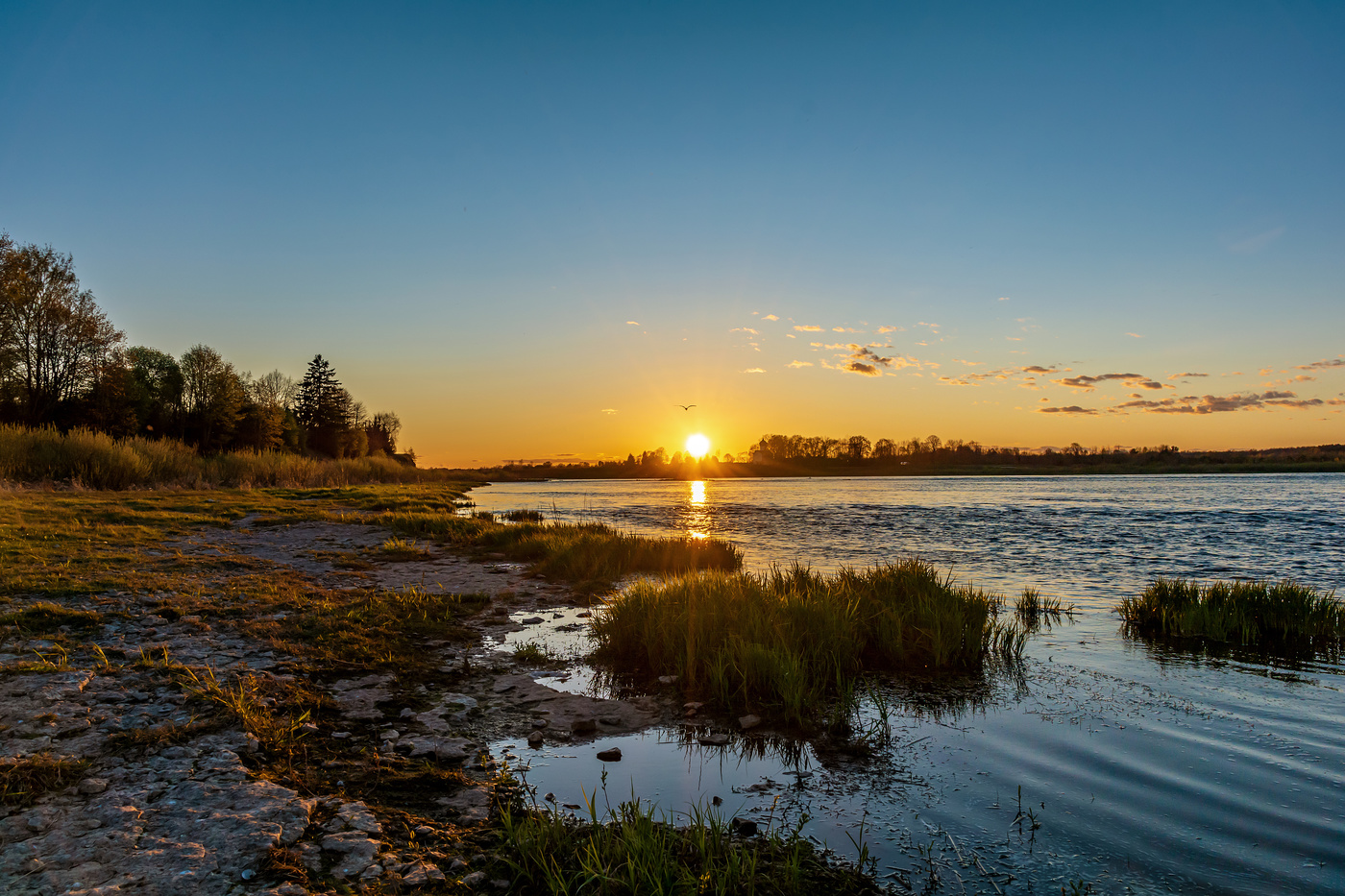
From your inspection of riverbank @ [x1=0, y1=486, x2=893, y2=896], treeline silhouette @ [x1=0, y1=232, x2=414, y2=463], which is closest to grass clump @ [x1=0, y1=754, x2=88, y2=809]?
riverbank @ [x1=0, y1=486, x2=893, y2=896]

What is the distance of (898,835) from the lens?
425 centimetres

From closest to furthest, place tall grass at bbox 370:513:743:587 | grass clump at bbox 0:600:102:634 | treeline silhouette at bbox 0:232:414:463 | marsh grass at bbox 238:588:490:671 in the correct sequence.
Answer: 1. grass clump at bbox 0:600:102:634
2. marsh grass at bbox 238:588:490:671
3. tall grass at bbox 370:513:743:587
4. treeline silhouette at bbox 0:232:414:463

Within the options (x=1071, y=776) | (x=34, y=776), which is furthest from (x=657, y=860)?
(x=34, y=776)

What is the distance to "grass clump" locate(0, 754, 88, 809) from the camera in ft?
12.4

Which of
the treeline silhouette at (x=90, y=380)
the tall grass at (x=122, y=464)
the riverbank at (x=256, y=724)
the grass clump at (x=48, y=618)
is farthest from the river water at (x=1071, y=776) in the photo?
the treeline silhouette at (x=90, y=380)

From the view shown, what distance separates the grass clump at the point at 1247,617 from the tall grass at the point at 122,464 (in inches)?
1311

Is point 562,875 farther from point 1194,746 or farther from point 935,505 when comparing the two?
point 935,505

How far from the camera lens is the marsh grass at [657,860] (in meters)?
3.41

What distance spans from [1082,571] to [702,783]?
15240mm

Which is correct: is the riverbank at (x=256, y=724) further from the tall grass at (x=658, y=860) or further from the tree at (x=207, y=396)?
the tree at (x=207, y=396)

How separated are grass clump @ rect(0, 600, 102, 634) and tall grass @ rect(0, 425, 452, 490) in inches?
856

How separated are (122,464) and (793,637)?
31.5m

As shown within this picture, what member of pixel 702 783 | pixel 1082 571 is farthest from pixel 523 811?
pixel 1082 571

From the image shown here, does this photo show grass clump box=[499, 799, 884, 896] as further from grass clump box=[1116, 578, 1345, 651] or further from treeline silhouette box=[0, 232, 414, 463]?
treeline silhouette box=[0, 232, 414, 463]
